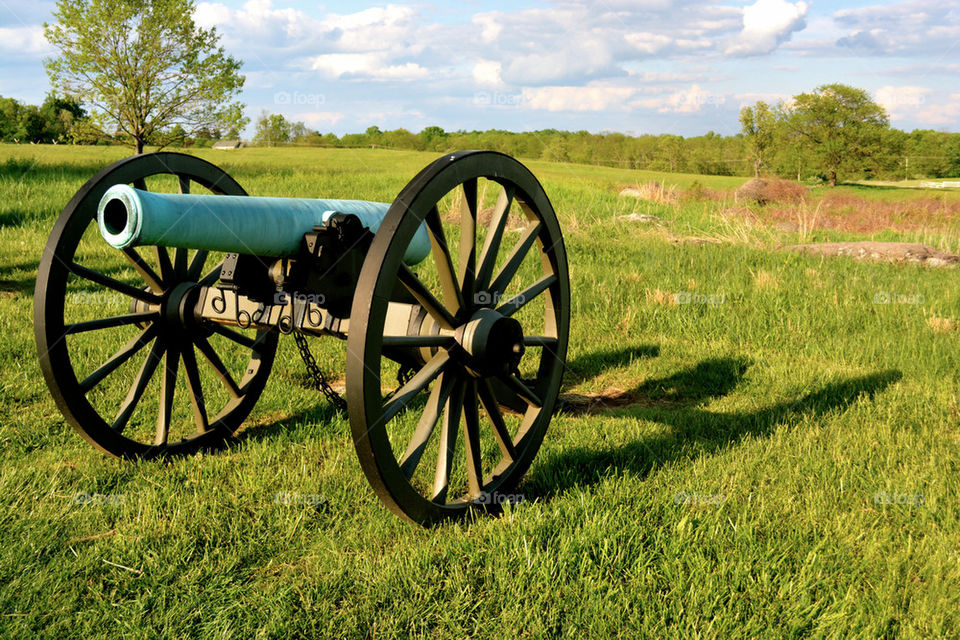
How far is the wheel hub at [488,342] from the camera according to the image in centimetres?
314

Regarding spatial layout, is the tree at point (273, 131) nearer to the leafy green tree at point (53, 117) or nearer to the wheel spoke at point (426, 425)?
the leafy green tree at point (53, 117)

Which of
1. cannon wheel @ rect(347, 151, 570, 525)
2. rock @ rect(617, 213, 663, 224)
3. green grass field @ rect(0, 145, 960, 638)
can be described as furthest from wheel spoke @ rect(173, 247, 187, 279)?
rock @ rect(617, 213, 663, 224)

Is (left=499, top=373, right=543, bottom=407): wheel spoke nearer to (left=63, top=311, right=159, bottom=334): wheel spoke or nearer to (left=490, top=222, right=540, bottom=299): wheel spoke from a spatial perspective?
(left=490, top=222, right=540, bottom=299): wheel spoke

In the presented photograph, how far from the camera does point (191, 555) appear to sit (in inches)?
120

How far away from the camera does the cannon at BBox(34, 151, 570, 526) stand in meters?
2.75

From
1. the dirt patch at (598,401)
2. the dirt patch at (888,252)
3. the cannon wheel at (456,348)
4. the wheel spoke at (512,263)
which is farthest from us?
the dirt patch at (888,252)

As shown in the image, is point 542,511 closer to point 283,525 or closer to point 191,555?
point 283,525

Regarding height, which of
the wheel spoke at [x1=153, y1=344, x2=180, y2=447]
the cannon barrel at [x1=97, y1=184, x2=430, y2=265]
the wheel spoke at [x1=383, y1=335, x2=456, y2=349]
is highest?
the cannon barrel at [x1=97, y1=184, x2=430, y2=265]

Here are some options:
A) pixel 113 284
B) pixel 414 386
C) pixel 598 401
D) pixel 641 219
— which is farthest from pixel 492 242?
pixel 641 219

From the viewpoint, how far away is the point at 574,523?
324 centimetres

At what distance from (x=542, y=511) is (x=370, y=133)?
3320 inches

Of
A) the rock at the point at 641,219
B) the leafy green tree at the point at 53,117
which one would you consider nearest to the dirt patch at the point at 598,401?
the rock at the point at 641,219

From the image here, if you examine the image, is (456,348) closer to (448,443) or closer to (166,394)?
(448,443)

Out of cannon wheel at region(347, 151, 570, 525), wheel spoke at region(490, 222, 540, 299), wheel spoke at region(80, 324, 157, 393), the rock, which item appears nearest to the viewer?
cannon wheel at region(347, 151, 570, 525)
